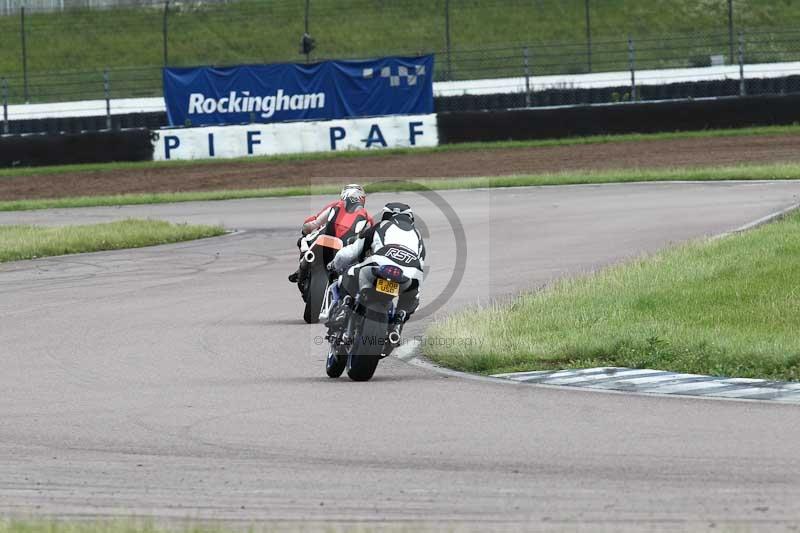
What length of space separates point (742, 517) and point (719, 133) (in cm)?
3018

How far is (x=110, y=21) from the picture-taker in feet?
185

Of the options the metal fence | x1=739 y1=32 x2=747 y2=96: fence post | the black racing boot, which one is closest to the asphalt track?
the black racing boot

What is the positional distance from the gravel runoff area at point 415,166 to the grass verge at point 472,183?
45.4 inches

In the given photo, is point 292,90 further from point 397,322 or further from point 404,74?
point 397,322

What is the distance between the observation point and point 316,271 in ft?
48.2

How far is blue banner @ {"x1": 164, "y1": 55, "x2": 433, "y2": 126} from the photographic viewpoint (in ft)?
121

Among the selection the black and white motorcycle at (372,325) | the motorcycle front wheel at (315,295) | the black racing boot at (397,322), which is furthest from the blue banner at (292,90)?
the black racing boot at (397,322)

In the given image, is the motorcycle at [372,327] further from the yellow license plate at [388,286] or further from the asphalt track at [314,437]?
the asphalt track at [314,437]

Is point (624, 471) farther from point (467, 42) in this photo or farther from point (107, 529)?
point (467, 42)

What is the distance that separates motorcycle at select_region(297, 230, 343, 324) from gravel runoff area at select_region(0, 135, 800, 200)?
59.3 ft

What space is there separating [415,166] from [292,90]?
436cm

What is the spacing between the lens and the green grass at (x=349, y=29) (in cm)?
5297

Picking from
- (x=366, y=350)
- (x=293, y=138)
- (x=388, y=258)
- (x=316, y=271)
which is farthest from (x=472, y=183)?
(x=388, y=258)

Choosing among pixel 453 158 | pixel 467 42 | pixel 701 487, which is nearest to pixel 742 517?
pixel 701 487
